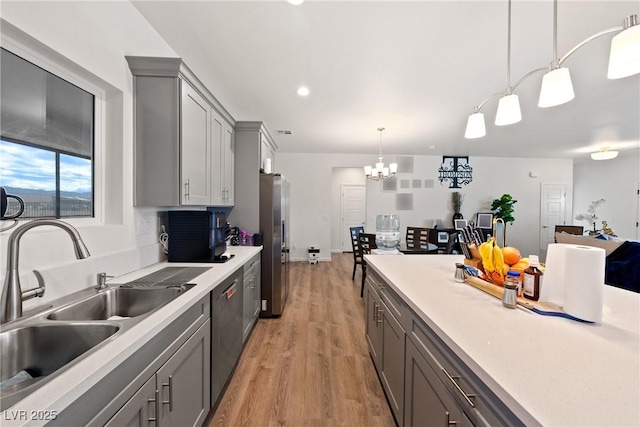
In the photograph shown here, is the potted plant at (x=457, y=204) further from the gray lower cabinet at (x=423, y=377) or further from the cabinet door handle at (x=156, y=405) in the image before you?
the cabinet door handle at (x=156, y=405)

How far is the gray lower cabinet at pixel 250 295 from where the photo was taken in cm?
237

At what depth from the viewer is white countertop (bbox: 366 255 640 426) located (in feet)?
1.84

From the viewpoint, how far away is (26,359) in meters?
0.94

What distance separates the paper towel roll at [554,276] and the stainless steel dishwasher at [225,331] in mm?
1795

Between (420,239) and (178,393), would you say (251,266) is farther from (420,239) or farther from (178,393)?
(420,239)

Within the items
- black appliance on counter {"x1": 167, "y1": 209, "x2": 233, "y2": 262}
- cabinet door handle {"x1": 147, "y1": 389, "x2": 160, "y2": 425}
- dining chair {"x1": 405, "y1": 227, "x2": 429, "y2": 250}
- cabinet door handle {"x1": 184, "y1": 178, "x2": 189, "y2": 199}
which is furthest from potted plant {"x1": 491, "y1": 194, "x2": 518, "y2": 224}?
cabinet door handle {"x1": 147, "y1": 389, "x2": 160, "y2": 425}

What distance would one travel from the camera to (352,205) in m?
7.36

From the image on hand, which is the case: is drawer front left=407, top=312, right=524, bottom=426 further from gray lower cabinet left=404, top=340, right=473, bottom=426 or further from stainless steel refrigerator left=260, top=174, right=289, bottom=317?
stainless steel refrigerator left=260, top=174, right=289, bottom=317

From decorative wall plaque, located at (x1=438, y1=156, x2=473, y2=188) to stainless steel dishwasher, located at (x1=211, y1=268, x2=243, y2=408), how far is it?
21.0ft

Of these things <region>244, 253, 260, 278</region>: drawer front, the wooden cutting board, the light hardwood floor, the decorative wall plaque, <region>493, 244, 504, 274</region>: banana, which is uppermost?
the decorative wall plaque

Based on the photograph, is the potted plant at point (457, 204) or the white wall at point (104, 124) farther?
the potted plant at point (457, 204)

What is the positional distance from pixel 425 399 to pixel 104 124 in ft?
7.97

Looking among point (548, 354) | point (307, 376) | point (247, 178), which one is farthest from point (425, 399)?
point (247, 178)

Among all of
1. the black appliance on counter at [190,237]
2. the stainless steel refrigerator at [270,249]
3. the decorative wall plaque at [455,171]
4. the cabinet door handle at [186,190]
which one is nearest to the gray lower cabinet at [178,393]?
the black appliance on counter at [190,237]
